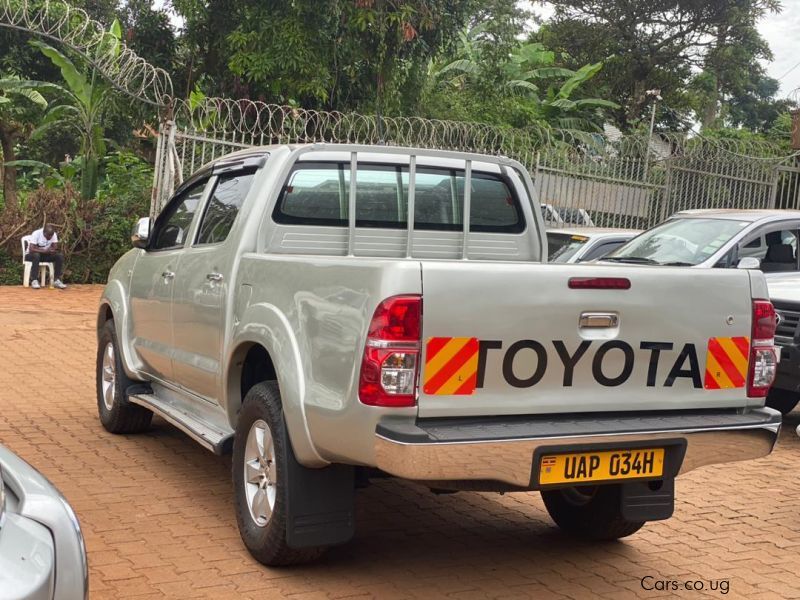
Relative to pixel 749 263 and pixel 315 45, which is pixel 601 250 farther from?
pixel 315 45

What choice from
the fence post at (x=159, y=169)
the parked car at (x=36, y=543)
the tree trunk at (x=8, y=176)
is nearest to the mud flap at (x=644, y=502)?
the parked car at (x=36, y=543)

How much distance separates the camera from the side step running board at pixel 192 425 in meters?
4.88

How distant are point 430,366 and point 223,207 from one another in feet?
7.61

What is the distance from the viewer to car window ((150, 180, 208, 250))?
609 centimetres

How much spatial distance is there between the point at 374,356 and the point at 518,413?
643 mm

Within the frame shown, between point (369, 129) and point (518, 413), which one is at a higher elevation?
point (369, 129)

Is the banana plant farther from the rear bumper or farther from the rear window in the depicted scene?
the rear bumper

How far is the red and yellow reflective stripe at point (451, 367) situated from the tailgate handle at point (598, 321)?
0.50 metres

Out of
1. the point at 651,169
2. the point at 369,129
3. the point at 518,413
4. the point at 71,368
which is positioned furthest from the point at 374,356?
the point at 651,169

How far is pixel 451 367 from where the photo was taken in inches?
148

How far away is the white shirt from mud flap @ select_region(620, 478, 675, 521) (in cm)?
1304

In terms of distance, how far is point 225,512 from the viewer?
17.4ft

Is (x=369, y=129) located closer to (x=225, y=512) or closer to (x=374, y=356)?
(x=225, y=512)

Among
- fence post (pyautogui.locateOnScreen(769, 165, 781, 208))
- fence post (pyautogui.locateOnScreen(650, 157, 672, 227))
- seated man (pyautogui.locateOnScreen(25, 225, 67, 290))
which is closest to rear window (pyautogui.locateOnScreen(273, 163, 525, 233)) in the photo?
fence post (pyautogui.locateOnScreen(650, 157, 672, 227))
